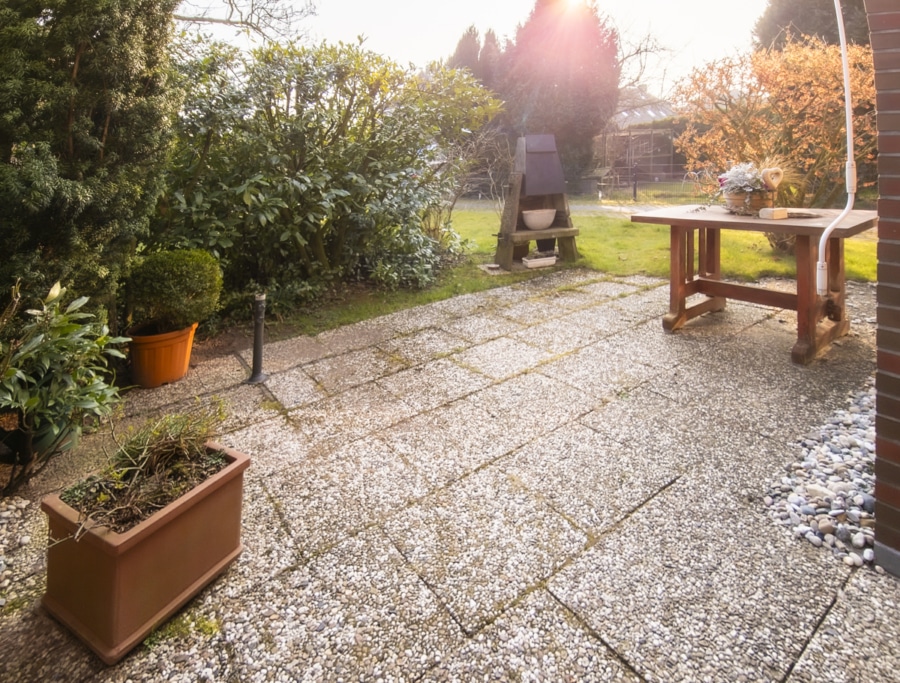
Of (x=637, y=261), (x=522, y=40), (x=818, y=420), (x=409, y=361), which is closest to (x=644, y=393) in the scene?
(x=818, y=420)

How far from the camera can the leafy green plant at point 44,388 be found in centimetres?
165

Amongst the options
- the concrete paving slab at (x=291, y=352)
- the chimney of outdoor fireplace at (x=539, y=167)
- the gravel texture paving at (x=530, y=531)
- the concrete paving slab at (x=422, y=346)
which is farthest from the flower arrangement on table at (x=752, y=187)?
the concrete paving slab at (x=291, y=352)

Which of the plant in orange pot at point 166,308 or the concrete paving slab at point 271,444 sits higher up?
the plant in orange pot at point 166,308

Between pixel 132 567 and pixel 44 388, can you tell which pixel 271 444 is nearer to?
pixel 44 388

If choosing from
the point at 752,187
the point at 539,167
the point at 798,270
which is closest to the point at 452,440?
the point at 798,270

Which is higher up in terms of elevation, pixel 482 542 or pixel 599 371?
pixel 599 371

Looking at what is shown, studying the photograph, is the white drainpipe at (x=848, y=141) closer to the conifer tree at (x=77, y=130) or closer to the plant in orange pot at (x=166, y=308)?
the conifer tree at (x=77, y=130)

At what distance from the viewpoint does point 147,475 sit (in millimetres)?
1311

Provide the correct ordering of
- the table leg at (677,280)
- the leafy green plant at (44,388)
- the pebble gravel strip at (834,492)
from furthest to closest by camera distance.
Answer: the table leg at (677,280), the leafy green plant at (44,388), the pebble gravel strip at (834,492)

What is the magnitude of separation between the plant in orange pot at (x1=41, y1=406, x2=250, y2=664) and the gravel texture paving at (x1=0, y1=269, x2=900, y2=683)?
0.21ft

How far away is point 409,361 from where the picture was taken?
9.93 feet

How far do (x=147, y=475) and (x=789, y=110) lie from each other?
18.3 feet

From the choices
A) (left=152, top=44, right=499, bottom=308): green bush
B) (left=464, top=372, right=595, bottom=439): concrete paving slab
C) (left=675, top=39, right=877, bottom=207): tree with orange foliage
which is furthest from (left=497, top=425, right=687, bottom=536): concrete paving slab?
(left=675, top=39, right=877, bottom=207): tree with orange foliage

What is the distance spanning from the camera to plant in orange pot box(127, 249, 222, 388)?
265cm
